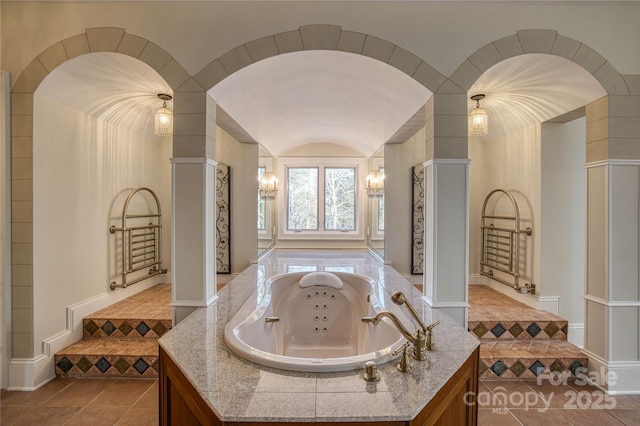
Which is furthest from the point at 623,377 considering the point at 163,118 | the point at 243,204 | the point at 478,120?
the point at 163,118

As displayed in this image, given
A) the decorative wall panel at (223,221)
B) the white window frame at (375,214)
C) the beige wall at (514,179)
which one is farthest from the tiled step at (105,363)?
the beige wall at (514,179)

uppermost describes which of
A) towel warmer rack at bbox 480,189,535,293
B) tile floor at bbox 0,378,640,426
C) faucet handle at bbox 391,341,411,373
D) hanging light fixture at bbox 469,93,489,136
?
hanging light fixture at bbox 469,93,489,136

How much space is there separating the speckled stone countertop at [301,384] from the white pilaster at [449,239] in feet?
1.07

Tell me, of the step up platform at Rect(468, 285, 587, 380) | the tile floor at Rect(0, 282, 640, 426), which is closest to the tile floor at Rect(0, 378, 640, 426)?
the tile floor at Rect(0, 282, 640, 426)

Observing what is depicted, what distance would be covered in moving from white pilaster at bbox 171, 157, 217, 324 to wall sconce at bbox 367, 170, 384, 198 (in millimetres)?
3224

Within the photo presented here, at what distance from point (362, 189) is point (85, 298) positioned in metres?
4.14

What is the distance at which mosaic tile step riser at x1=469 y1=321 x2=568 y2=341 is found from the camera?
9.77 ft

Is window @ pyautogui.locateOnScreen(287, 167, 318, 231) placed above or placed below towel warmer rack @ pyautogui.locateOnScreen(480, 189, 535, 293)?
above

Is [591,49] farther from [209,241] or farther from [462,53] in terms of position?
[209,241]

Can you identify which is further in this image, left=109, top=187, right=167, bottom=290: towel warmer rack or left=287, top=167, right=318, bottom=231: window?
left=287, top=167, right=318, bottom=231: window

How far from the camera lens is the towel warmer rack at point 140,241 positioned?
362cm

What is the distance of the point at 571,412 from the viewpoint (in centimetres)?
226

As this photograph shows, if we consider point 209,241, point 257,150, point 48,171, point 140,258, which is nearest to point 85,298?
point 140,258

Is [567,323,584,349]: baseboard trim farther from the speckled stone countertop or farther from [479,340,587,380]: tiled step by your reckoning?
the speckled stone countertop
